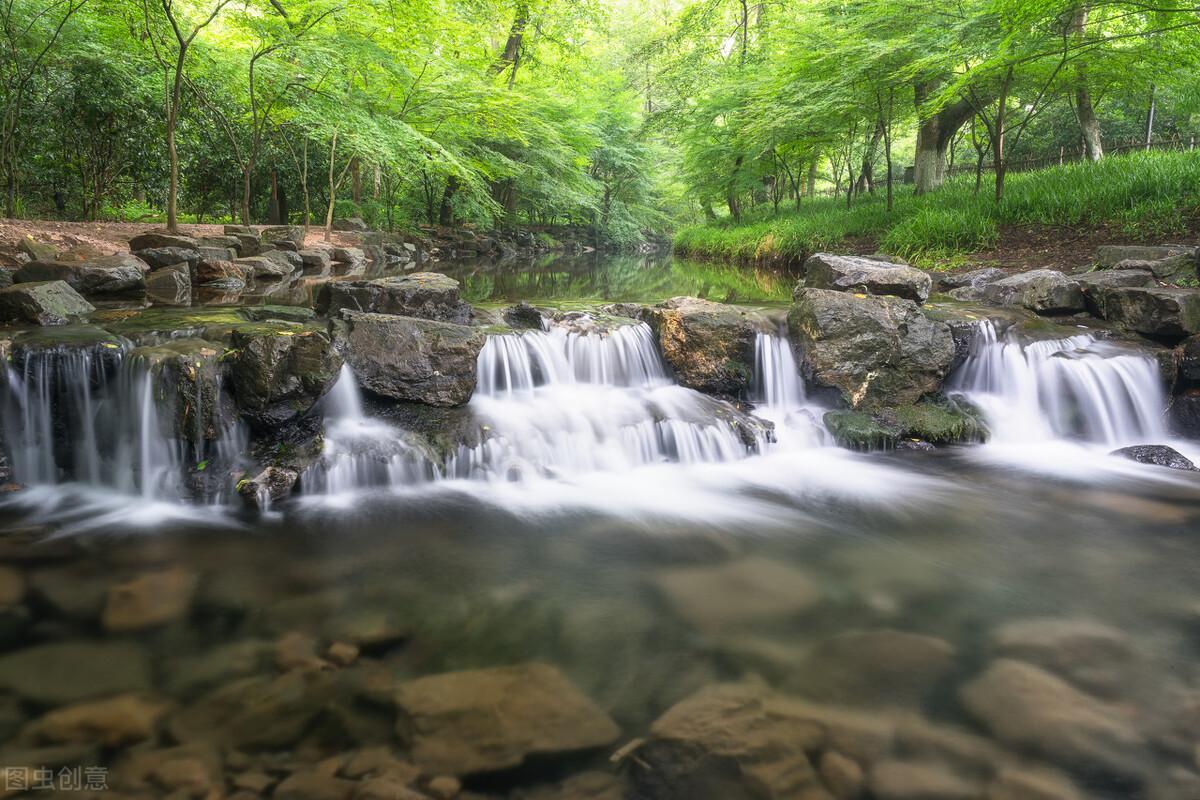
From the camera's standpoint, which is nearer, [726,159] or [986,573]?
[986,573]

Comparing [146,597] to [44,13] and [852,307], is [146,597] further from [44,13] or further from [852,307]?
[44,13]

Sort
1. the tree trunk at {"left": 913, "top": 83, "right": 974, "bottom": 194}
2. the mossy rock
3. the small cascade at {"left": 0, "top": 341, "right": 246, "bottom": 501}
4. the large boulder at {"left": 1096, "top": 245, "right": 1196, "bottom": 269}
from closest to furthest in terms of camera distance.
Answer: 1. the small cascade at {"left": 0, "top": 341, "right": 246, "bottom": 501}
2. the mossy rock
3. the large boulder at {"left": 1096, "top": 245, "right": 1196, "bottom": 269}
4. the tree trunk at {"left": 913, "top": 83, "right": 974, "bottom": 194}

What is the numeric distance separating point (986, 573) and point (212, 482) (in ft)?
15.7

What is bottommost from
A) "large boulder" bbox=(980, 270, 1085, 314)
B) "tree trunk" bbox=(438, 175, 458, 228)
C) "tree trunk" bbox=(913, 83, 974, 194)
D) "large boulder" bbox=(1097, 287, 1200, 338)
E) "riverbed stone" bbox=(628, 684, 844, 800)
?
"riverbed stone" bbox=(628, 684, 844, 800)

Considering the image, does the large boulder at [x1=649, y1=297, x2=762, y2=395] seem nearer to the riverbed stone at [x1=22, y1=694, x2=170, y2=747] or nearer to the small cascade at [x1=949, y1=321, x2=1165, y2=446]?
the small cascade at [x1=949, y1=321, x2=1165, y2=446]

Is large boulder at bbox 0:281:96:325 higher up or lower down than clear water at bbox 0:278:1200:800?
higher up

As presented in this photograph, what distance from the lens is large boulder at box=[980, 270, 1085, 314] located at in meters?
6.97

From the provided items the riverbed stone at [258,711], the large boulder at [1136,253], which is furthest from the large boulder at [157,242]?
the large boulder at [1136,253]

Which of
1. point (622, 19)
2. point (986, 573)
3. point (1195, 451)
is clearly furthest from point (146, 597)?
point (622, 19)

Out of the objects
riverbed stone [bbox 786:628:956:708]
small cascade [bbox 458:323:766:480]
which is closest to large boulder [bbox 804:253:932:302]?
small cascade [bbox 458:323:766:480]

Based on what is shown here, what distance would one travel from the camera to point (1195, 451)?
214 inches

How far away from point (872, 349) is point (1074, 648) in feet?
11.5

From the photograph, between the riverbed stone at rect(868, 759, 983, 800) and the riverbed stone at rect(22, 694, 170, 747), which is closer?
the riverbed stone at rect(868, 759, 983, 800)

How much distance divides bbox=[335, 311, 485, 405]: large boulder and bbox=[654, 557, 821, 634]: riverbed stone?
8.36ft
